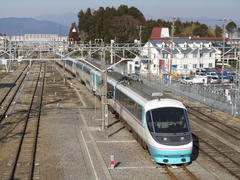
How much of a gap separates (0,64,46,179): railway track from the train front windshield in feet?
14.8

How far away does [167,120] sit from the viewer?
523 inches

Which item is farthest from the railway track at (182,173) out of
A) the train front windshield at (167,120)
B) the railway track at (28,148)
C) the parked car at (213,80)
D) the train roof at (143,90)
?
the parked car at (213,80)

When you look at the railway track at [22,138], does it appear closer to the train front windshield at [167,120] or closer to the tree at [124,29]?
the train front windshield at [167,120]

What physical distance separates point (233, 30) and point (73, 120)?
9478 centimetres

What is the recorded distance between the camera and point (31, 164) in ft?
44.6

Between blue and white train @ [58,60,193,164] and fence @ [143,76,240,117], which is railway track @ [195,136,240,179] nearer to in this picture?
blue and white train @ [58,60,193,164]

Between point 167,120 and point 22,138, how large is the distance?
789 cm

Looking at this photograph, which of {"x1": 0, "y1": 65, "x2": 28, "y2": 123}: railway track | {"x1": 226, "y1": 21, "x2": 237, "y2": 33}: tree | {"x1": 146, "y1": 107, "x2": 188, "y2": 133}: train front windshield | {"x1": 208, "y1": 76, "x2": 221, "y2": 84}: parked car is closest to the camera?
{"x1": 146, "y1": 107, "x2": 188, "y2": 133}: train front windshield

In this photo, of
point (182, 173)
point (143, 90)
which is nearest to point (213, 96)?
point (143, 90)

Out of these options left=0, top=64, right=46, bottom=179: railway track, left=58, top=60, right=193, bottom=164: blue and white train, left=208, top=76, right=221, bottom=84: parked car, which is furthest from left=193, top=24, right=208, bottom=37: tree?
left=58, top=60, right=193, bottom=164: blue and white train

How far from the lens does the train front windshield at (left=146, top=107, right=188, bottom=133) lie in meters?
13.1

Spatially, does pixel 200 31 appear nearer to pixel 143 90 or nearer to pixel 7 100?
pixel 7 100

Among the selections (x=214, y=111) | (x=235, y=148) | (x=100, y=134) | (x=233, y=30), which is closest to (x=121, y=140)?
(x=100, y=134)

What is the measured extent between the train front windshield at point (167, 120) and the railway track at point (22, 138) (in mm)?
4517
